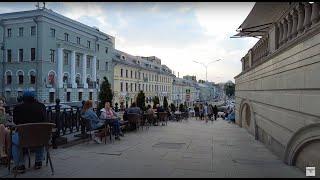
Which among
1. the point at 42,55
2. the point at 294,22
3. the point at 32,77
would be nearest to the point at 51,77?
the point at 32,77

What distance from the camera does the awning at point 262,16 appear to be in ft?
36.9

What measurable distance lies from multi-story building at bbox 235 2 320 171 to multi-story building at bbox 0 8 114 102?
43.1m

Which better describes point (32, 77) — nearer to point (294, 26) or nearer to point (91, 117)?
point (91, 117)

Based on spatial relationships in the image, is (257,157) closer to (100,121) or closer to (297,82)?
(297,82)

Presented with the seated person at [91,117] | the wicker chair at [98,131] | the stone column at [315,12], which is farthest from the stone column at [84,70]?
the stone column at [315,12]

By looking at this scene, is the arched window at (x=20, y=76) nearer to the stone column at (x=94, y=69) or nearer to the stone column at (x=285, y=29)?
the stone column at (x=94, y=69)

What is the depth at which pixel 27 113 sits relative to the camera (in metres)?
6.95

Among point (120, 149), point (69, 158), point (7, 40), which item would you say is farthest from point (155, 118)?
point (7, 40)

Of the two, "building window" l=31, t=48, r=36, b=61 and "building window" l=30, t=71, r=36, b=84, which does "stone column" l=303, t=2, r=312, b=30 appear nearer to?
"building window" l=30, t=71, r=36, b=84

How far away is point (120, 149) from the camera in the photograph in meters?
9.76

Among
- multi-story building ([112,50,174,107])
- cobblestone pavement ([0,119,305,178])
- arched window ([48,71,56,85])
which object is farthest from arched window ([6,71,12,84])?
cobblestone pavement ([0,119,305,178])

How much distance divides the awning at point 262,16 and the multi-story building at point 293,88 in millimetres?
162

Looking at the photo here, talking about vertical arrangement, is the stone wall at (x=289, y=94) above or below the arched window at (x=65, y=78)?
below

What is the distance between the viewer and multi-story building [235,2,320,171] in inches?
264
